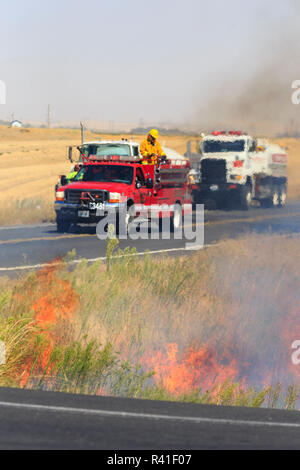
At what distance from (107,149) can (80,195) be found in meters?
A: 4.79

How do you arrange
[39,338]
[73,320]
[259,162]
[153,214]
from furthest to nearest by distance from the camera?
[259,162], [153,214], [73,320], [39,338]

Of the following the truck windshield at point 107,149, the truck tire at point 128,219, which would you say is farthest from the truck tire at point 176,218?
the truck windshield at point 107,149

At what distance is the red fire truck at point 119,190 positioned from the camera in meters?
22.4

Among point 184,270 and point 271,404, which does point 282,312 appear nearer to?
point 184,270

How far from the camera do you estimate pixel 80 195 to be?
22672 millimetres

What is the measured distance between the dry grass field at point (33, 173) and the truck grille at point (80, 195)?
16.2 ft

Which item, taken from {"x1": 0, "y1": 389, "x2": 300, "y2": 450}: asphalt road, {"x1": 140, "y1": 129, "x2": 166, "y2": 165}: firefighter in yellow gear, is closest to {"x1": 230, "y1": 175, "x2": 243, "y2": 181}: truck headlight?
{"x1": 140, "y1": 129, "x2": 166, "y2": 165}: firefighter in yellow gear

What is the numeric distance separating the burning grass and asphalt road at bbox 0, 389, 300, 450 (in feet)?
3.17

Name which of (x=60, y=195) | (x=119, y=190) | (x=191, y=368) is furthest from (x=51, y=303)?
(x=60, y=195)

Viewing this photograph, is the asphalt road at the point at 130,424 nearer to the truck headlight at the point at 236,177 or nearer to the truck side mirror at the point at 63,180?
the truck side mirror at the point at 63,180
